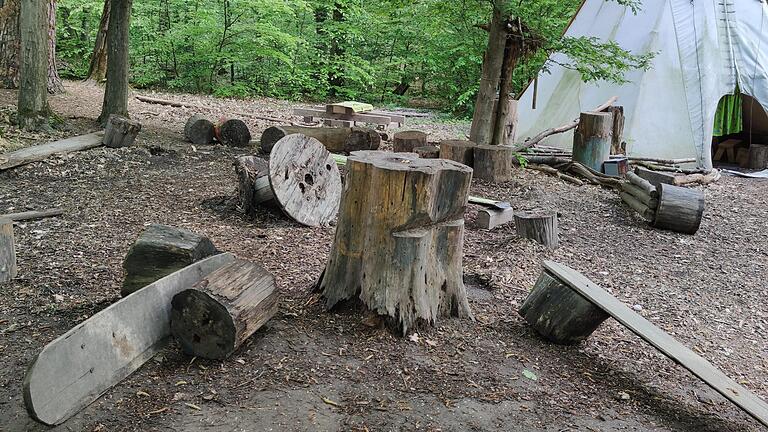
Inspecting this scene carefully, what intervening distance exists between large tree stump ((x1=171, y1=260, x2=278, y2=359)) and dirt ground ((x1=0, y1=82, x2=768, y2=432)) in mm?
117

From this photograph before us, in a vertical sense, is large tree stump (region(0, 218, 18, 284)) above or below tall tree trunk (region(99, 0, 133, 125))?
below

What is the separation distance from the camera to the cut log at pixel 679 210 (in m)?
6.90

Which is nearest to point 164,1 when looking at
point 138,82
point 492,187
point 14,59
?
point 138,82

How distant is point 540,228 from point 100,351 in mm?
4132

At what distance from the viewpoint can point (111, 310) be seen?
3172 mm

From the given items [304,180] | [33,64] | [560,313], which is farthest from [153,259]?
[33,64]

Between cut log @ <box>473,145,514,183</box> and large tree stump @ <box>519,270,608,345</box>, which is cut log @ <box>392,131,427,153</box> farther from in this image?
large tree stump @ <box>519,270,608,345</box>

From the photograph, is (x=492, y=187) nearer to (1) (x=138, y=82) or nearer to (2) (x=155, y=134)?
(2) (x=155, y=134)

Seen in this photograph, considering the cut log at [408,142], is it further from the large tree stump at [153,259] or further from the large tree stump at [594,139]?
the large tree stump at [153,259]

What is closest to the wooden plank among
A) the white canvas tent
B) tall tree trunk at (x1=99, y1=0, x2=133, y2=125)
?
tall tree trunk at (x1=99, y1=0, x2=133, y2=125)

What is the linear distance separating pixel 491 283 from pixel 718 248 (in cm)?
313

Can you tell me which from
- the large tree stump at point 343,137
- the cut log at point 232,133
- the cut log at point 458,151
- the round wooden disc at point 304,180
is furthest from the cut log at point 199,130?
the round wooden disc at point 304,180

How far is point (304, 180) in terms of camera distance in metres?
6.10

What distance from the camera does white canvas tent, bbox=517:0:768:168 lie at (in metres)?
10.5
